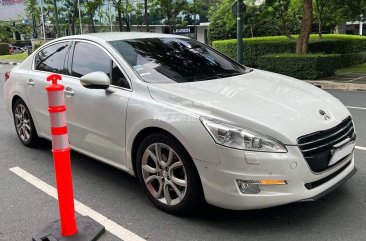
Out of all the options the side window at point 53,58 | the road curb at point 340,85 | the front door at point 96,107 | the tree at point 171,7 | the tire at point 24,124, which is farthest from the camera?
the tree at point 171,7

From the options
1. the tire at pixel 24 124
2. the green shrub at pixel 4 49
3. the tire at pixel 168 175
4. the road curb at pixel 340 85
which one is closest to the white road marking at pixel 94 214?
the tire at pixel 168 175

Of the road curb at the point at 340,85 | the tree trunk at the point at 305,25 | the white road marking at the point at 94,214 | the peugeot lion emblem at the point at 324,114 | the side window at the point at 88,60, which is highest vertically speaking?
the tree trunk at the point at 305,25

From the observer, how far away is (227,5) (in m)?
17.6

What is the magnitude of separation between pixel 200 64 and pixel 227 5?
1389 cm

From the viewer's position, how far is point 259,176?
310 centimetres

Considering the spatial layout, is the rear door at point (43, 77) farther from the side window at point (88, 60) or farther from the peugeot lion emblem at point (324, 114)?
the peugeot lion emblem at point (324, 114)

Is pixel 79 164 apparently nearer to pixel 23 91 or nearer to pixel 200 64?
pixel 23 91

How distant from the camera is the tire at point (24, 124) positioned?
561 centimetres

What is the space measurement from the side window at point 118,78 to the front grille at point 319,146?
5.56ft

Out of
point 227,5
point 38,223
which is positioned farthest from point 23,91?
point 227,5

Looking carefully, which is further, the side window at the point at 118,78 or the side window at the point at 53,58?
the side window at the point at 53,58

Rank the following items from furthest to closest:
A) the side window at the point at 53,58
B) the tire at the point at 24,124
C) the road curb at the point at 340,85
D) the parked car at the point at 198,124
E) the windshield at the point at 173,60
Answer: the road curb at the point at 340,85, the tire at the point at 24,124, the side window at the point at 53,58, the windshield at the point at 173,60, the parked car at the point at 198,124

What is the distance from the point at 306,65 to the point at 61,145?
11.3 metres

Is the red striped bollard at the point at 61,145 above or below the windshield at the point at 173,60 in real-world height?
below
